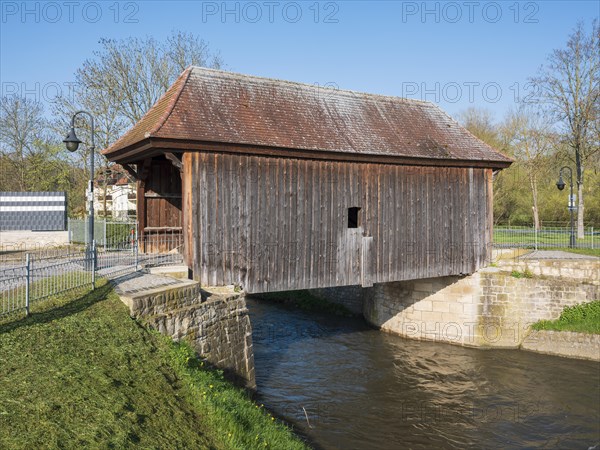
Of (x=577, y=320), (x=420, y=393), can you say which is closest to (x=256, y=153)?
(x=420, y=393)

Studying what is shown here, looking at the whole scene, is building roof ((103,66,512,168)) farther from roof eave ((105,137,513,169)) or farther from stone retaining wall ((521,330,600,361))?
stone retaining wall ((521,330,600,361))

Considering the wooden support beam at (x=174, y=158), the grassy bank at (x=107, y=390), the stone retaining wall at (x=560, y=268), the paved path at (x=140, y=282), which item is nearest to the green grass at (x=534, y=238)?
the stone retaining wall at (x=560, y=268)

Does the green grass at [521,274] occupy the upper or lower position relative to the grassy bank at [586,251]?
lower

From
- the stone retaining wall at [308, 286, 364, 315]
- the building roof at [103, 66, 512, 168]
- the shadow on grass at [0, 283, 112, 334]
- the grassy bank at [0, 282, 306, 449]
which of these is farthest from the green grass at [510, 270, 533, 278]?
the shadow on grass at [0, 283, 112, 334]

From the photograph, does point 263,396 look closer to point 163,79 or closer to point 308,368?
point 308,368

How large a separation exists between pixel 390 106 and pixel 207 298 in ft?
29.7

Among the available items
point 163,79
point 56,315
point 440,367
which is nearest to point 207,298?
point 56,315

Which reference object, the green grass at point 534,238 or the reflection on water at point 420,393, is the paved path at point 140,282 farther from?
the green grass at point 534,238

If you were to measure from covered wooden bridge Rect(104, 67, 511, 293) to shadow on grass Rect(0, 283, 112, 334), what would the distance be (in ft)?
7.68

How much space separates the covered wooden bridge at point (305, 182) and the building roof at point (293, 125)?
4cm

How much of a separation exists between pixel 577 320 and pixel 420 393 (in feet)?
21.7

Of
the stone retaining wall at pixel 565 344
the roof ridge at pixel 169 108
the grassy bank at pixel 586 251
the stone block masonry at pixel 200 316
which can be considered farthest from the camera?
the grassy bank at pixel 586 251

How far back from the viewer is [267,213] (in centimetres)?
1276

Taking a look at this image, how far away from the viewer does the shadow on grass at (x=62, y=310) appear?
8.02 metres
